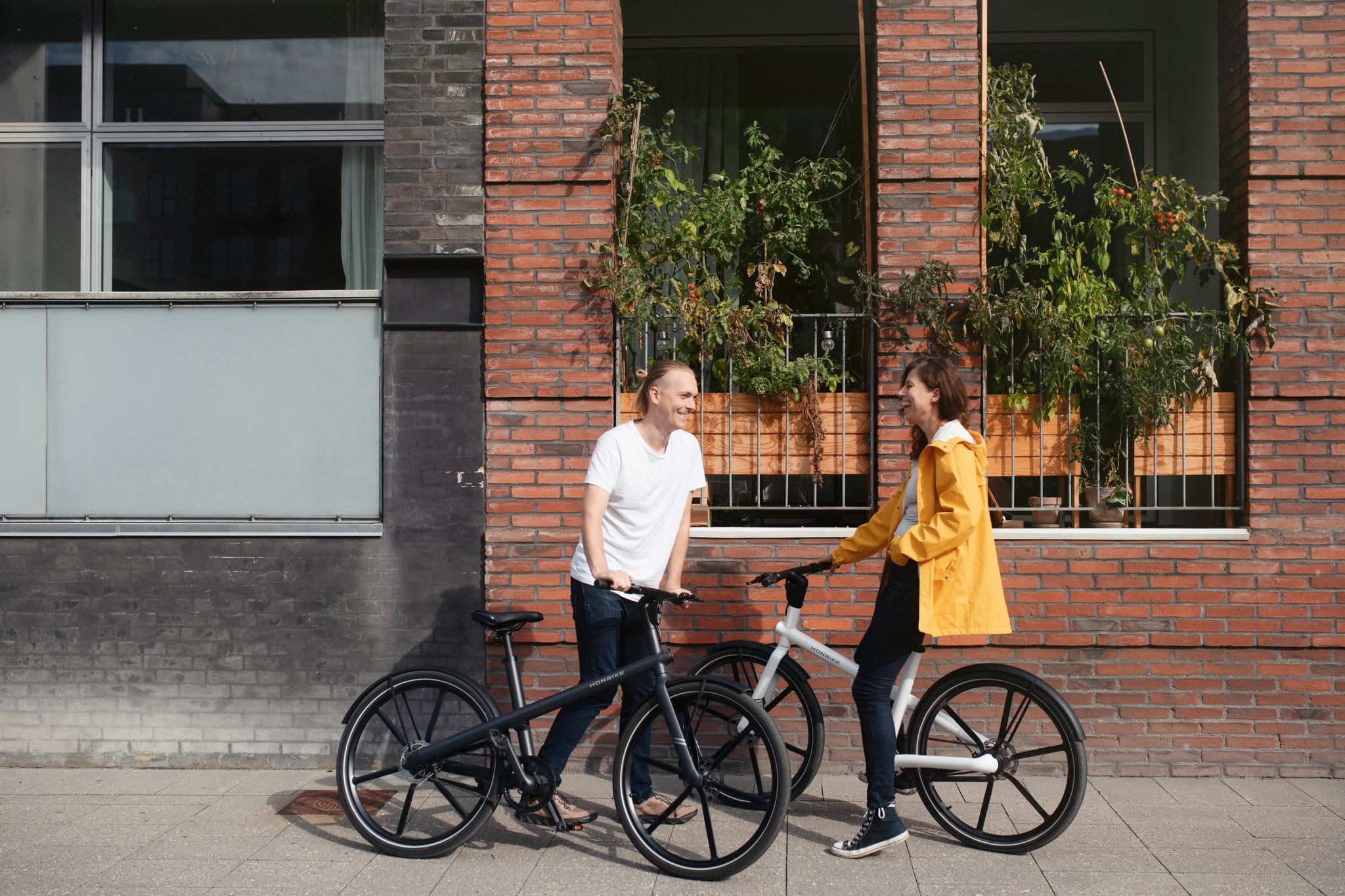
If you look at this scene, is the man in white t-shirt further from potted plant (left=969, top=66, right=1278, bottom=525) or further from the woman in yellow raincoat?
potted plant (left=969, top=66, right=1278, bottom=525)

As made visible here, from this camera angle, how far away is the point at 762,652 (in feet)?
16.2

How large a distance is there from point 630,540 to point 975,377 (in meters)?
2.22

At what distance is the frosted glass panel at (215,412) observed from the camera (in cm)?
591

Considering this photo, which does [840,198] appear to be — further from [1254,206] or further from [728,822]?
[728,822]

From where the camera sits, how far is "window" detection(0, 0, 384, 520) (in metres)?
5.93

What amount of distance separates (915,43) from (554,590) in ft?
11.1

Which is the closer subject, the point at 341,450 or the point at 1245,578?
the point at 1245,578

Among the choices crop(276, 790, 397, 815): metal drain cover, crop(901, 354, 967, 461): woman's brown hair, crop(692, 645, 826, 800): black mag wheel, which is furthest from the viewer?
crop(276, 790, 397, 815): metal drain cover

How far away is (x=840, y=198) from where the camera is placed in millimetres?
6660

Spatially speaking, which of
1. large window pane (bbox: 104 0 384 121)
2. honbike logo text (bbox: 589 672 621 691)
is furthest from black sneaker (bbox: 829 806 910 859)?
large window pane (bbox: 104 0 384 121)

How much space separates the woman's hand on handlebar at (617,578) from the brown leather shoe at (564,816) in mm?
1014

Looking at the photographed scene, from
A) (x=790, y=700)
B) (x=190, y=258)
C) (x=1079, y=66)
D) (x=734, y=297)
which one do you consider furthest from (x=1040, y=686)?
(x=190, y=258)

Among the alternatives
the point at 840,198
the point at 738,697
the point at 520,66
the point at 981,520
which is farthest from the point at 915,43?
the point at 738,697

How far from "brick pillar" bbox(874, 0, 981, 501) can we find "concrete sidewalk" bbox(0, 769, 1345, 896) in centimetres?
185
